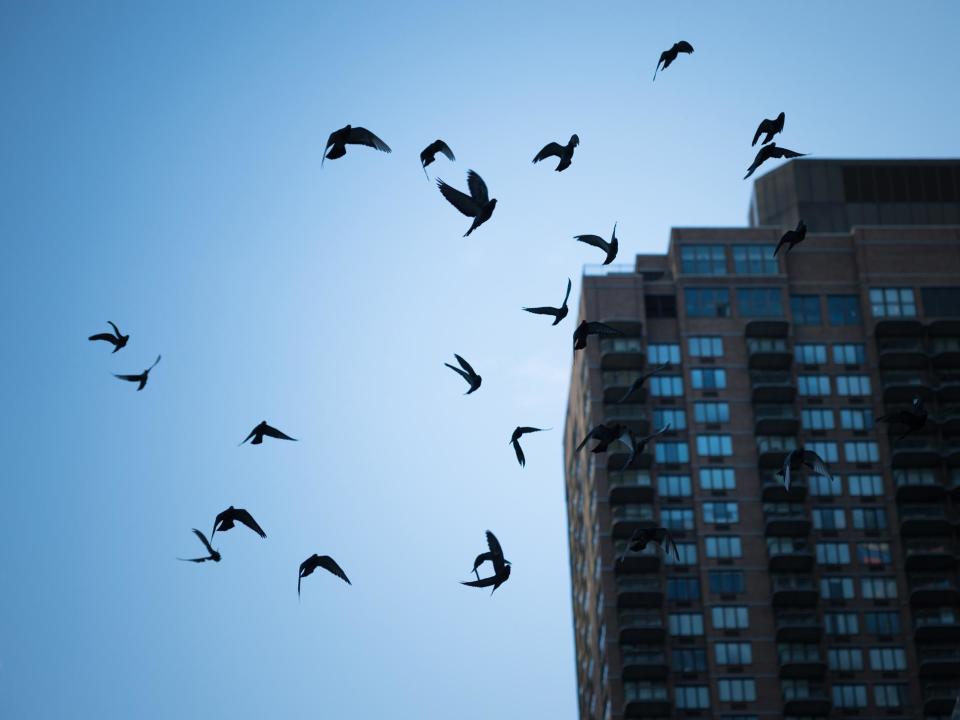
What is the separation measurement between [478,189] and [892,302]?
97.4 metres

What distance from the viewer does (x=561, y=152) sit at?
34.9m

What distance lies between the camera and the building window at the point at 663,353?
382ft

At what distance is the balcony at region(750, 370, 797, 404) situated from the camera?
11425 centimetres

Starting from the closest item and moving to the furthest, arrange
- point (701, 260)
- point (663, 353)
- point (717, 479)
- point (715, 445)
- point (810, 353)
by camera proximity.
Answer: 1. point (717, 479)
2. point (715, 445)
3. point (663, 353)
4. point (810, 353)
5. point (701, 260)

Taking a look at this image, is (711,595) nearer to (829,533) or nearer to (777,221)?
(829,533)

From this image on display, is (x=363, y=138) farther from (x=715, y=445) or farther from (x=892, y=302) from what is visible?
(x=892, y=302)

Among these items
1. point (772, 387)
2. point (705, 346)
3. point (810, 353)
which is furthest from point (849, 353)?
point (705, 346)

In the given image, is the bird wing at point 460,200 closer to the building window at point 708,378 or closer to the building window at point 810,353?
the building window at point 708,378

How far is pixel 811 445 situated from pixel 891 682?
19.6 metres

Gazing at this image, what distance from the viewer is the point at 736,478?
11238cm

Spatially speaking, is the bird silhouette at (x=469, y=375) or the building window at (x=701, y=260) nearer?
the bird silhouette at (x=469, y=375)

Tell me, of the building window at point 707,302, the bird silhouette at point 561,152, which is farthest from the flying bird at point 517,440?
the building window at point 707,302

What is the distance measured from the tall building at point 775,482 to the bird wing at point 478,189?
8079 cm

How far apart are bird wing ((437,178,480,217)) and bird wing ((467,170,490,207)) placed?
93 millimetres
